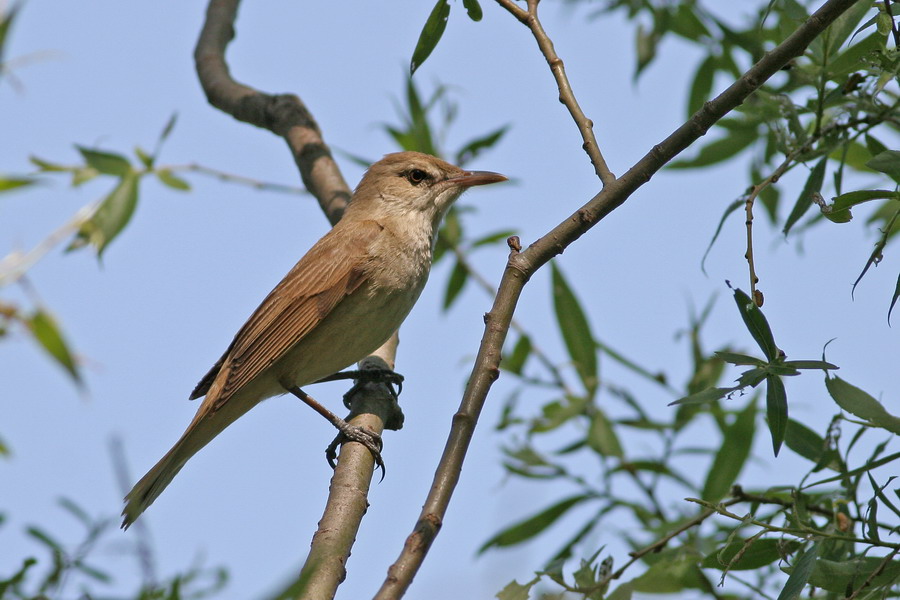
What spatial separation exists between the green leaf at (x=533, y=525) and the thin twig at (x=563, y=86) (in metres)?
2.08

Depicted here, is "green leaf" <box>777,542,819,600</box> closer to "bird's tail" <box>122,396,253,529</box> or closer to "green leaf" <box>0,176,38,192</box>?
"bird's tail" <box>122,396,253,529</box>

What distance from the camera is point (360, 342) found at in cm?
460

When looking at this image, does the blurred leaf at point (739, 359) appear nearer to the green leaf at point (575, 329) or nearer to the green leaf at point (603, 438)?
the green leaf at point (603, 438)

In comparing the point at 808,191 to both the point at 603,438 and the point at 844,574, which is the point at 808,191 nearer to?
the point at 844,574

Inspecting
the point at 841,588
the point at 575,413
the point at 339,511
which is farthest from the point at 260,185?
the point at 841,588

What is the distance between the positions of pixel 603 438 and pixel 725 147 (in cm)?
148

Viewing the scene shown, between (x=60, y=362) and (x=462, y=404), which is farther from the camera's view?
(x=60, y=362)

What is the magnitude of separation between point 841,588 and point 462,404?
1.09 metres

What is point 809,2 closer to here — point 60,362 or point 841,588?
point 841,588

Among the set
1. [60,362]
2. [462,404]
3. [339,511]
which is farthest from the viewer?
[339,511]

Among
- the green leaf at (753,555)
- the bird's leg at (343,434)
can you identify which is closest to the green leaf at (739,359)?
the green leaf at (753,555)

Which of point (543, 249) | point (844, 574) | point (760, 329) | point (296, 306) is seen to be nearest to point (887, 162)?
point (760, 329)

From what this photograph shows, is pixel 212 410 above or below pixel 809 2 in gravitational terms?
below

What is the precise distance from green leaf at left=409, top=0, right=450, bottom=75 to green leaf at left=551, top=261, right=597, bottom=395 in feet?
6.31
